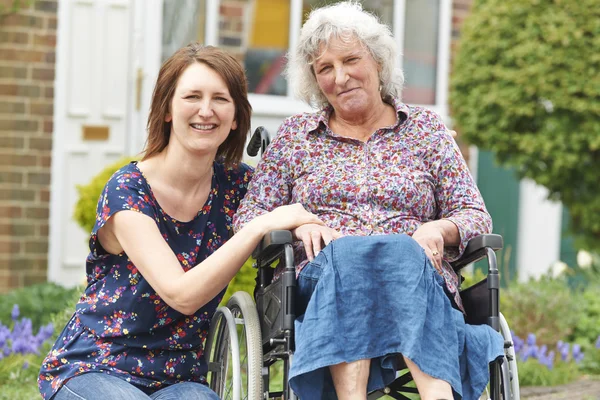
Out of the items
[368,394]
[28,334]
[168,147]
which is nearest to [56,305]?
[28,334]

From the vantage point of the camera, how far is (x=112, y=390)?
278cm

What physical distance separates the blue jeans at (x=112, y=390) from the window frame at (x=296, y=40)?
11.5ft

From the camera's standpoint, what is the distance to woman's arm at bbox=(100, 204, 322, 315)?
9.27 ft

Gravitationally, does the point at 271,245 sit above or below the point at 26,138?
below

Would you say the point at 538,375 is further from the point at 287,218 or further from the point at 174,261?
the point at 174,261

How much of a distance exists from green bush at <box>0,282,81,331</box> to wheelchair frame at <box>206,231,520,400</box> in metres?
2.41

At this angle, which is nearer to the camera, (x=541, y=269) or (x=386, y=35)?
(x=386, y=35)

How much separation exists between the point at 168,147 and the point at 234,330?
596 mm

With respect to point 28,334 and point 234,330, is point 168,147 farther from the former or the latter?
point 28,334

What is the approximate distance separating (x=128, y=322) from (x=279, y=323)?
17.1 inches

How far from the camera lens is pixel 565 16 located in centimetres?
662

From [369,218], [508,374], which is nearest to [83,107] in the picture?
[369,218]

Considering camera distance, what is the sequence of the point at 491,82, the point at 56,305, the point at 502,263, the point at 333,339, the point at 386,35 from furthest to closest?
the point at 502,263 → the point at 491,82 → the point at 56,305 → the point at 386,35 → the point at 333,339

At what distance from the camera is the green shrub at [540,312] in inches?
220
